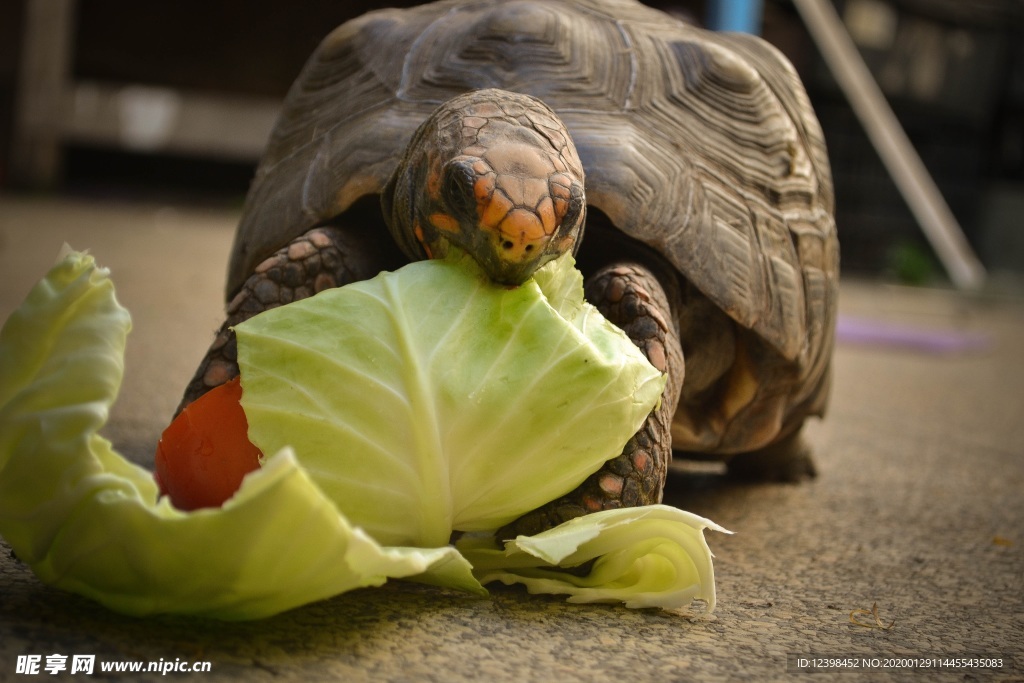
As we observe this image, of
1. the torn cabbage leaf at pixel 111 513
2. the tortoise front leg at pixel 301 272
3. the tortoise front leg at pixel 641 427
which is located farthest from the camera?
the tortoise front leg at pixel 301 272

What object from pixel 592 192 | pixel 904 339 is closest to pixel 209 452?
pixel 592 192

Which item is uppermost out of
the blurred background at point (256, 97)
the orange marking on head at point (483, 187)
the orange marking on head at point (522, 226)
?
the orange marking on head at point (483, 187)

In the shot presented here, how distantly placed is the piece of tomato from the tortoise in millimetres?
264

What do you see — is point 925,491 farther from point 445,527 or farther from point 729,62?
point 445,527

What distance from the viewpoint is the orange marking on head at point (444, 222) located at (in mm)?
1935

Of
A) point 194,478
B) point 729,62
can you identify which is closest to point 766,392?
point 729,62

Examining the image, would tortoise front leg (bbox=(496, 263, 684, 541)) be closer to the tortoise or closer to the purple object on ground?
the tortoise

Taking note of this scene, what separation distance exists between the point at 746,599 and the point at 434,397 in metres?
0.76

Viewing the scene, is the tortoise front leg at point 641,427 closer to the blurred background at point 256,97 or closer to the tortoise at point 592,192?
the tortoise at point 592,192

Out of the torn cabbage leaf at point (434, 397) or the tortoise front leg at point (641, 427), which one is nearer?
the torn cabbage leaf at point (434, 397)

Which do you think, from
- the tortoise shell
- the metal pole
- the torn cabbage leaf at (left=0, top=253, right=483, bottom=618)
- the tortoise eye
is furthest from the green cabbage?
the metal pole

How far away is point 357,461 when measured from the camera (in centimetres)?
174

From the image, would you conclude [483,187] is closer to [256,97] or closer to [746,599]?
[746,599]

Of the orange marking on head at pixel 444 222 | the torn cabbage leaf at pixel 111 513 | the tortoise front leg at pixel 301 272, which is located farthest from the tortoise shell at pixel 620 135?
the torn cabbage leaf at pixel 111 513
